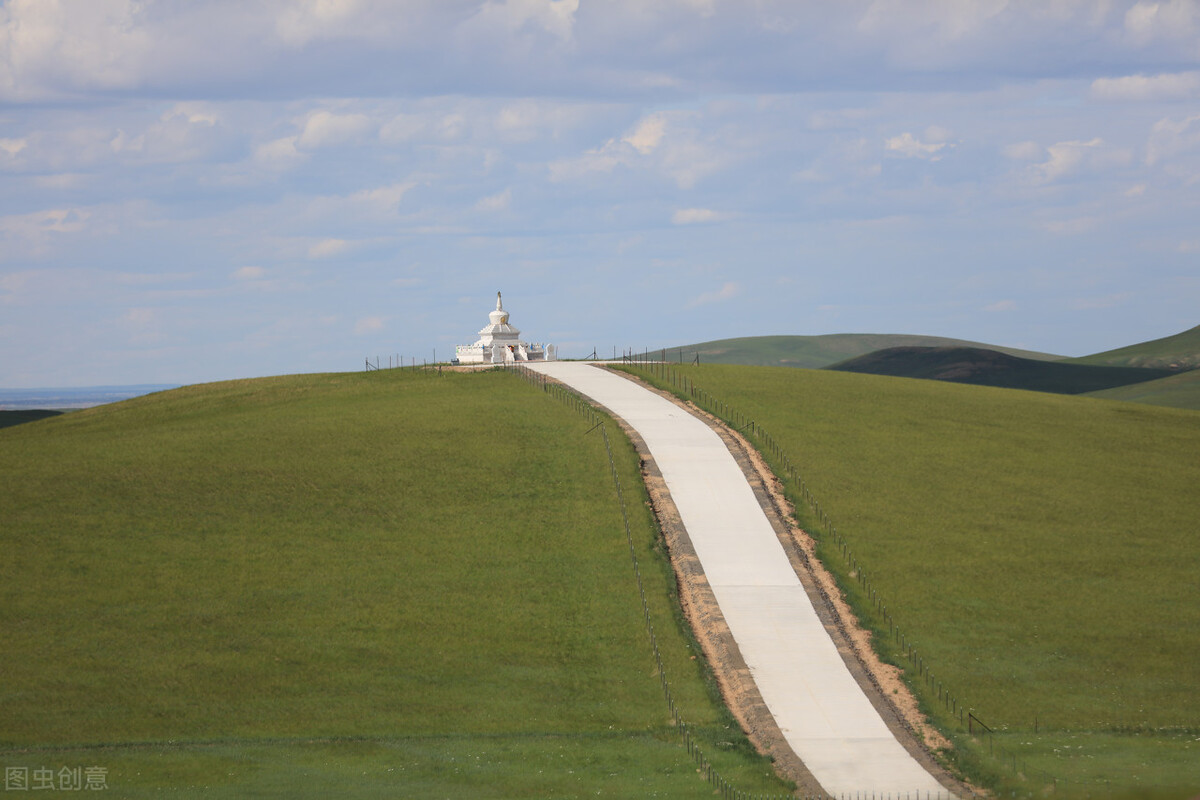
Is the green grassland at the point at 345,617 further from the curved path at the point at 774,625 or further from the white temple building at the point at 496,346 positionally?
the white temple building at the point at 496,346

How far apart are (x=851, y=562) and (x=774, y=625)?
23.5 feet

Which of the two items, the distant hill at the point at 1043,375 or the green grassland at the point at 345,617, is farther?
the distant hill at the point at 1043,375

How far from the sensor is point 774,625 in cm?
4128

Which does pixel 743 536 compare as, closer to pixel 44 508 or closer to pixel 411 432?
pixel 411 432

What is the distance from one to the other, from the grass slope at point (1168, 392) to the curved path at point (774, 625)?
8112 cm

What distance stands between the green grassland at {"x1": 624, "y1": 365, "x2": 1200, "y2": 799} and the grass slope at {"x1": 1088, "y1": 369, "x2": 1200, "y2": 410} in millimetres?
51137

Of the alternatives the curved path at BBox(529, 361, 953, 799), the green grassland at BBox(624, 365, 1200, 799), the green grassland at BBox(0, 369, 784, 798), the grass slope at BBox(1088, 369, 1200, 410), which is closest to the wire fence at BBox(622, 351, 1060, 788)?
the green grassland at BBox(624, 365, 1200, 799)

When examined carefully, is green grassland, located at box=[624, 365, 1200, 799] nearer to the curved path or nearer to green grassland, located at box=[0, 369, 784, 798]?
the curved path

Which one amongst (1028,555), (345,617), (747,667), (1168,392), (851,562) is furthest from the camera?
(1168,392)

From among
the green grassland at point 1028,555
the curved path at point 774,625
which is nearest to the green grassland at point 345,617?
the curved path at point 774,625

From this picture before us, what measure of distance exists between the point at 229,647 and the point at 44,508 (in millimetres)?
16231

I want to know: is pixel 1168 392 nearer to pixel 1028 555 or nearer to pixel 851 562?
pixel 1028 555

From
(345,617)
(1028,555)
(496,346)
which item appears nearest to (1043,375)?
(496,346)

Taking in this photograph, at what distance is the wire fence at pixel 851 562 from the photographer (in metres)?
33.9
